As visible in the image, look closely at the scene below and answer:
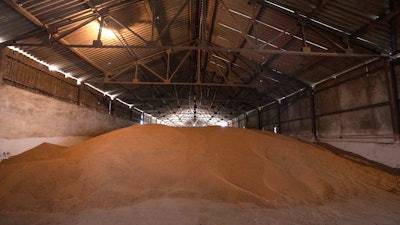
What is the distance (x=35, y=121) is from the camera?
8758mm

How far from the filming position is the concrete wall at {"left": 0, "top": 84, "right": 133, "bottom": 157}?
7.48 meters

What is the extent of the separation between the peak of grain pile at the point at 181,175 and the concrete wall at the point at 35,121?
92 cm

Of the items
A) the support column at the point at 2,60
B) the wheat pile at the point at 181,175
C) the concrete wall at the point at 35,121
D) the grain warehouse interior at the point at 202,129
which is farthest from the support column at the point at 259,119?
the support column at the point at 2,60

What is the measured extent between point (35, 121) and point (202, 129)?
6948 mm

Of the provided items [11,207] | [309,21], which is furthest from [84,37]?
[309,21]

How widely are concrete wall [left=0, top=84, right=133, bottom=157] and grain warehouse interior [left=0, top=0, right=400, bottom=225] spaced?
51 mm

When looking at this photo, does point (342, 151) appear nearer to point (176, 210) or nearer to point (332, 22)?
point (332, 22)

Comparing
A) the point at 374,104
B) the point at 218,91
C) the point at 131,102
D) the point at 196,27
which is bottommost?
the point at 374,104

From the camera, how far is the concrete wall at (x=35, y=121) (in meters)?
7.48

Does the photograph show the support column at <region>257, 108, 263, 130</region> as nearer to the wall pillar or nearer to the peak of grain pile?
the wall pillar

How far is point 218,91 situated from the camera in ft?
69.3

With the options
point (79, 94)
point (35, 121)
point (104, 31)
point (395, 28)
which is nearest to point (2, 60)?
point (35, 121)

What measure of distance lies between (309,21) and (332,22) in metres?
0.79

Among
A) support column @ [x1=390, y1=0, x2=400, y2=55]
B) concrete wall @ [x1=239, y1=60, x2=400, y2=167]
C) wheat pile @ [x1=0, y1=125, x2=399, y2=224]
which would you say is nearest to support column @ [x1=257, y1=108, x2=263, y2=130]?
concrete wall @ [x1=239, y1=60, x2=400, y2=167]
